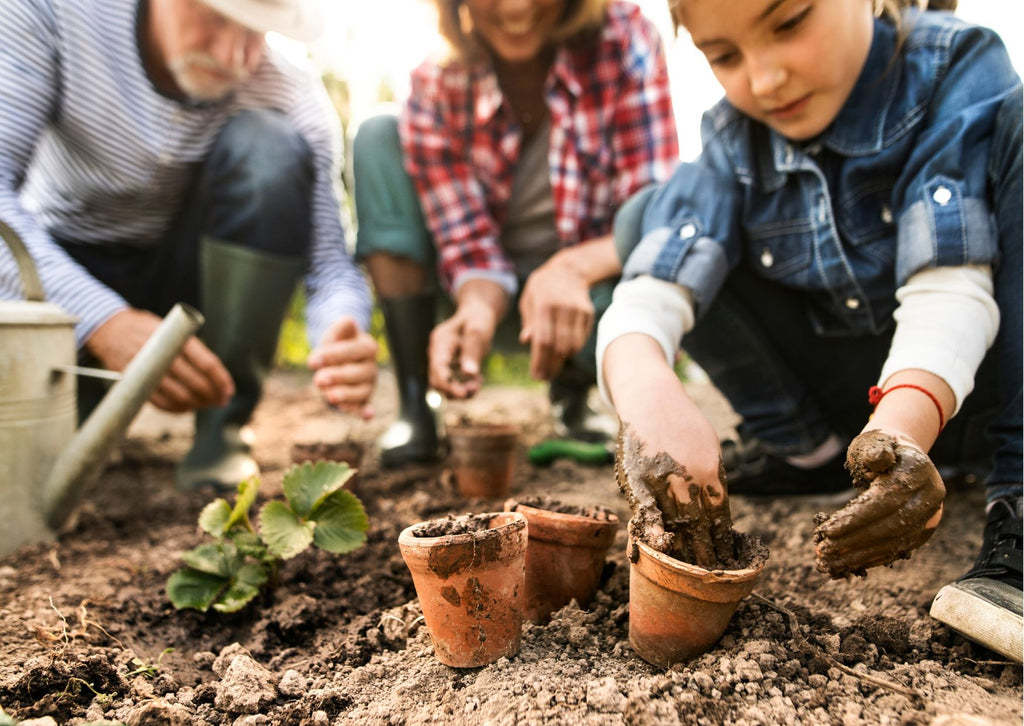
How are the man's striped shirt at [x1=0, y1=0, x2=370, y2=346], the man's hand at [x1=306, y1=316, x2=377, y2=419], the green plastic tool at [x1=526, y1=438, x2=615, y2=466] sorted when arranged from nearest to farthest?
the man's striped shirt at [x1=0, y1=0, x2=370, y2=346] < the man's hand at [x1=306, y1=316, x2=377, y2=419] < the green plastic tool at [x1=526, y1=438, x2=615, y2=466]

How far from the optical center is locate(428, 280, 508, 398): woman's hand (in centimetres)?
216

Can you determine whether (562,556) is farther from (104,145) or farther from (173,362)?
(104,145)

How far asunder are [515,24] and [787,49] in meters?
1.04

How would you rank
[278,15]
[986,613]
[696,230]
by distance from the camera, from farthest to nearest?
[278,15] → [696,230] → [986,613]

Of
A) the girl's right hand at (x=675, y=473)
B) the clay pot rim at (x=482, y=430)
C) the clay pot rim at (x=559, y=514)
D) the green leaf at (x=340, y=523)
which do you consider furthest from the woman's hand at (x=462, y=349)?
the girl's right hand at (x=675, y=473)

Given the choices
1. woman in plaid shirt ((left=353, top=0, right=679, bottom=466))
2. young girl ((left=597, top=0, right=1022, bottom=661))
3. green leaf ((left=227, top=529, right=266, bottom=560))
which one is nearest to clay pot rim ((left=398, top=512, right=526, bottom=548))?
young girl ((left=597, top=0, right=1022, bottom=661))

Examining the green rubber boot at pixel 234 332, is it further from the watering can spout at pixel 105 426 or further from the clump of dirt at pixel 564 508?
the clump of dirt at pixel 564 508

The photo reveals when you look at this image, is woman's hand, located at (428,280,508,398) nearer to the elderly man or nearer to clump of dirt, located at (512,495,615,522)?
the elderly man

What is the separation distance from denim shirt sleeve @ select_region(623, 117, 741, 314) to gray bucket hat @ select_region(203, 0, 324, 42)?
123cm

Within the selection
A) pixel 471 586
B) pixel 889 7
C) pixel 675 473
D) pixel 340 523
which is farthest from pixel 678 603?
pixel 889 7

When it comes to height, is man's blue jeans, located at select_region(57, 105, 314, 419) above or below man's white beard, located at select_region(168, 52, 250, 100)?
below

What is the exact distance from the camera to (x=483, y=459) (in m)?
1.99

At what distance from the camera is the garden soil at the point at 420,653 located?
3.28ft

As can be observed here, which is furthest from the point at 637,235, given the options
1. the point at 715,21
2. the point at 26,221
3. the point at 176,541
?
the point at 26,221
